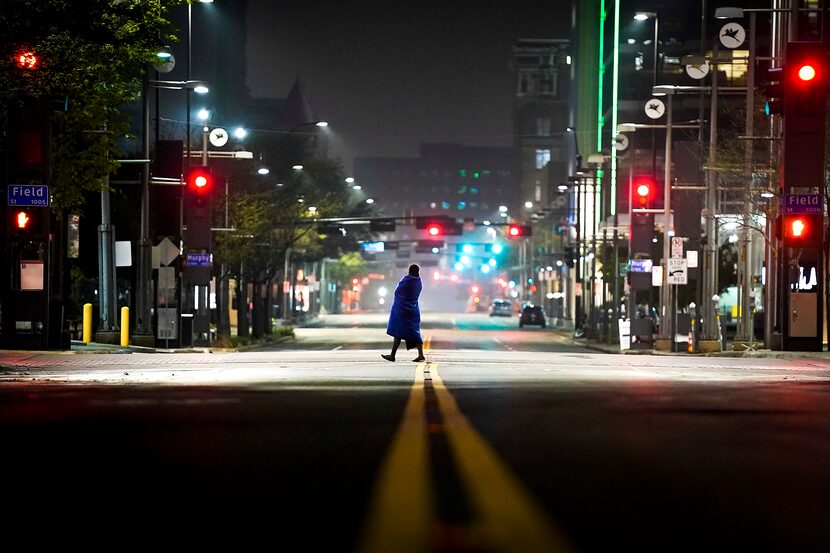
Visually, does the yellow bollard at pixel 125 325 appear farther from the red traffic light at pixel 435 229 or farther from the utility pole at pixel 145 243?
the red traffic light at pixel 435 229

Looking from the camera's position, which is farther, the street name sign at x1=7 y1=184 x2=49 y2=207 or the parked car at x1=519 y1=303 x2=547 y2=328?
the parked car at x1=519 y1=303 x2=547 y2=328

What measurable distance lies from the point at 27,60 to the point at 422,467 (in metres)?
20.1

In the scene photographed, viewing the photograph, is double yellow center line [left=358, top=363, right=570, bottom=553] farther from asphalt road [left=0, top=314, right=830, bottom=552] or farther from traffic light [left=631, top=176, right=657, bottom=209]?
traffic light [left=631, top=176, right=657, bottom=209]

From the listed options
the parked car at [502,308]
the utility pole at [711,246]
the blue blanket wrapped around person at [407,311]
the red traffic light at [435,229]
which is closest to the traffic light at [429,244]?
the parked car at [502,308]

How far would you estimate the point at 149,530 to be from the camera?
6.68m

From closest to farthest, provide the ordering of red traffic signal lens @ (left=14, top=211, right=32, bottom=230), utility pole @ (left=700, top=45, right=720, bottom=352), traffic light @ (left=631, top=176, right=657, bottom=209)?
red traffic signal lens @ (left=14, top=211, right=32, bottom=230)
utility pole @ (left=700, top=45, right=720, bottom=352)
traffic light @ (left=631, top=176, right=657, bottom=209)

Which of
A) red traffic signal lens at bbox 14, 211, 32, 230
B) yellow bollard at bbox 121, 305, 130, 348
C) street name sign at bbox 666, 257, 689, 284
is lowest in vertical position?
yellow bollard at bbox 121, 305, 130, 348

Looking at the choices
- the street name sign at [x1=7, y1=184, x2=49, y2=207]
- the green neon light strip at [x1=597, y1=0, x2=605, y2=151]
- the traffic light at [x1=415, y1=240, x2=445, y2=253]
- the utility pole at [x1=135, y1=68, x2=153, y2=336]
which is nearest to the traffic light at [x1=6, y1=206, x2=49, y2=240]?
the street name sign at [x1=7, y1=184, x2=49, y2=207]

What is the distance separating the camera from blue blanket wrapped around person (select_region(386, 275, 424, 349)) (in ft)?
84.0

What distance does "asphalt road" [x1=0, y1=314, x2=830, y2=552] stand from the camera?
260 inches

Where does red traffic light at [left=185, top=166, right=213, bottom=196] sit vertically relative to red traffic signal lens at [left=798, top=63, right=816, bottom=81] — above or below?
below

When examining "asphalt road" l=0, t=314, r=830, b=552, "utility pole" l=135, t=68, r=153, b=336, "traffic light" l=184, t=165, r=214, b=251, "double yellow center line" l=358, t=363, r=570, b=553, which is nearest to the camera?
"double yellow center line" l=358, t=363, r=570, b=553

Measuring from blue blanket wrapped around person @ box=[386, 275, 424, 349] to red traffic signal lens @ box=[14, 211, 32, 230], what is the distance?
11.0 m

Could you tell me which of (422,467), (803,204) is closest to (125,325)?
(803,204)
